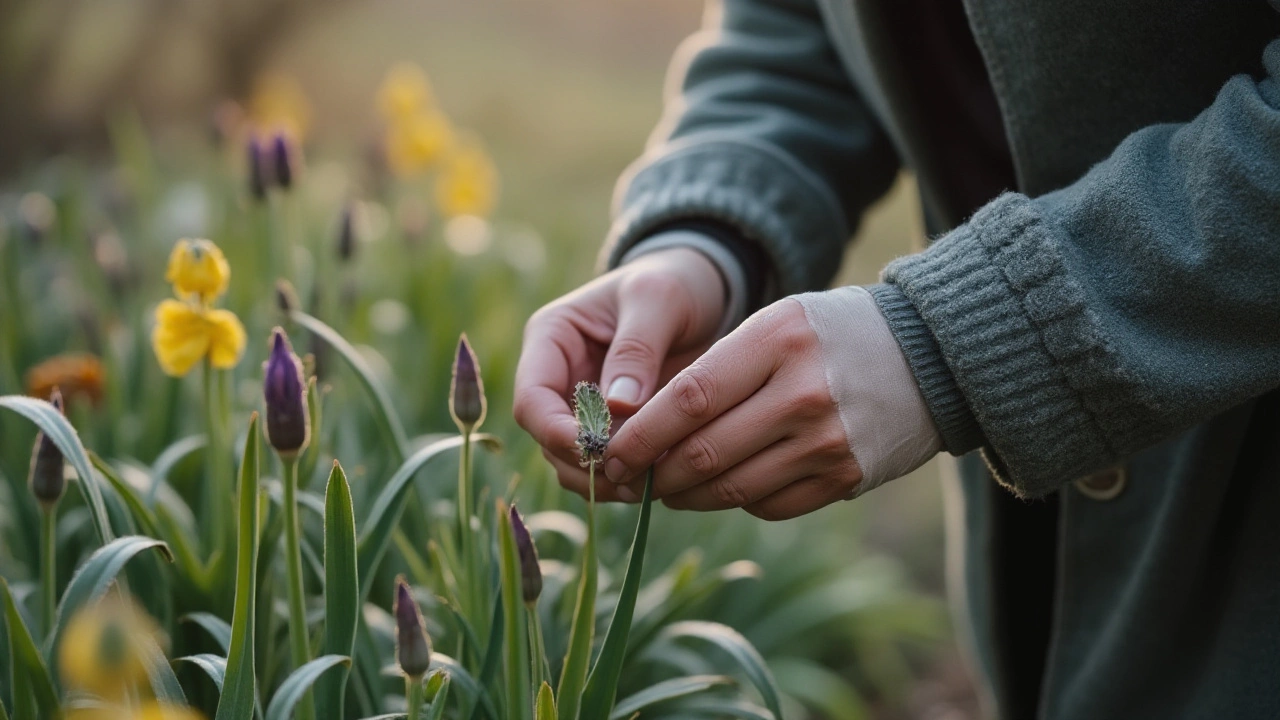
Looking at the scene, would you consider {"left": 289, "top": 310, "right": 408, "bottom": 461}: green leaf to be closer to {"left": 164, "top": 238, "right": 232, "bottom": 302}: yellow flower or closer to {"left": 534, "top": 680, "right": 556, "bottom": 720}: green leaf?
{"left": 164, "top": 238, "right": 232, "bottom": 302}: yellow flower

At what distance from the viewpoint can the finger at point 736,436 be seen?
0.87m

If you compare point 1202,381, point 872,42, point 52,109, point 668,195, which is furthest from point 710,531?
point 52,109

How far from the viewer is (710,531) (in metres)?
2.10

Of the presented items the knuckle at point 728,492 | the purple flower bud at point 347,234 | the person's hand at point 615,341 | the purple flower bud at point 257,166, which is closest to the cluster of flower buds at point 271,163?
the purple flower bud at point 257,166

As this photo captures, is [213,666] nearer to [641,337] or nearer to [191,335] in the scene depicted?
[191,335]

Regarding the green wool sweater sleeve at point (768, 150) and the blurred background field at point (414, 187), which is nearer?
the green wool sweater sleeve at point (768, 150)

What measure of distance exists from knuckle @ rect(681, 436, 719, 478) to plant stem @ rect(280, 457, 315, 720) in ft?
1.07

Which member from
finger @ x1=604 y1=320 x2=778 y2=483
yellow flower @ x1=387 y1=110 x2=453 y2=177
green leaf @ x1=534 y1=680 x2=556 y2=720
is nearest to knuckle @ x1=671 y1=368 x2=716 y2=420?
finger @ x1=604 y1=320 x2=778 y2=483

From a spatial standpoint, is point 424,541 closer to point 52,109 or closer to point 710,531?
point 710,531

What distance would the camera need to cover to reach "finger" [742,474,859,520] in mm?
893

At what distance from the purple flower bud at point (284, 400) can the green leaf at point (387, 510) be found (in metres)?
0.19

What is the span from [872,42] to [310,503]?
788 millimetres

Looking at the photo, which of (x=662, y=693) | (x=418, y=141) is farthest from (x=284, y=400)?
(x=418, y=141)

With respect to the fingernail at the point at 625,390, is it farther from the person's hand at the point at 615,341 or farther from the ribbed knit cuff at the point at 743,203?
the ribbed knit cuff at the point at 743,203
